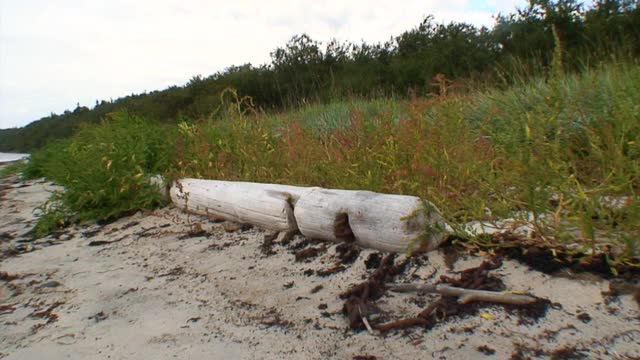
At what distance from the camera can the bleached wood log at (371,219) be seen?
2.83 meters

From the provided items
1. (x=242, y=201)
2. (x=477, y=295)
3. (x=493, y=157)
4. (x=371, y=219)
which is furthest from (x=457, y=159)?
(x=242, y=201)

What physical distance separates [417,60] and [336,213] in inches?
432

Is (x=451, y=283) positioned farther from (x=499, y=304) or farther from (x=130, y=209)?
(x=130, y=209)

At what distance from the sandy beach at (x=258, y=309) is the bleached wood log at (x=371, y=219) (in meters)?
0.09

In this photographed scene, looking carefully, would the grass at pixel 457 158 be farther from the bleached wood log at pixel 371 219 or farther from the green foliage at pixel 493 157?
the bleached wood log at pixel 371 219

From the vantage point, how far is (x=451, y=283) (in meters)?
2.46

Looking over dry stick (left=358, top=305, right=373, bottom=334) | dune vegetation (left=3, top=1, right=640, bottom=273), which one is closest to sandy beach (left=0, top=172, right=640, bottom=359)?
dry stick (left=358, top=305, right=373, bottom=334)

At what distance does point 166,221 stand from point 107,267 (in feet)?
3.68

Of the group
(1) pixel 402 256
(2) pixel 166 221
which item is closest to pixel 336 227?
(1) pixel 402 256

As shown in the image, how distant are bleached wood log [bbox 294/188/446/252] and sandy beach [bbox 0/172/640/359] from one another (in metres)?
0.09

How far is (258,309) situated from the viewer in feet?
8.69

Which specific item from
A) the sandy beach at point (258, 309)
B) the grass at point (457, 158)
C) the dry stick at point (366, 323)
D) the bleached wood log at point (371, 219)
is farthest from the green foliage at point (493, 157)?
the dry stick at point (366, 323)

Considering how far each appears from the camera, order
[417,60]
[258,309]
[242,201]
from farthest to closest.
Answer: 1. [417,60]
2. [242,201]
3. [258,309]

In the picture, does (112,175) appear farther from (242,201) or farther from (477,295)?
(477,295)
